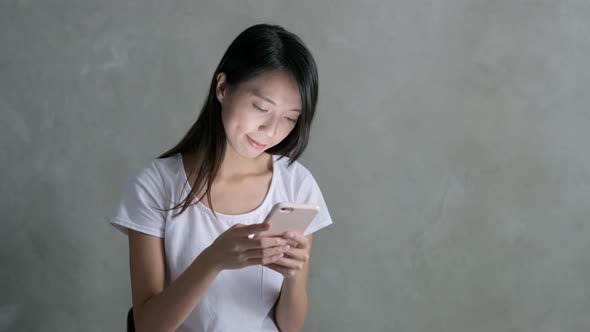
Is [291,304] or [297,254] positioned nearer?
[297,254]

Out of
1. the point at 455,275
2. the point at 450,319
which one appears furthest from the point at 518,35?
the point at 450,319

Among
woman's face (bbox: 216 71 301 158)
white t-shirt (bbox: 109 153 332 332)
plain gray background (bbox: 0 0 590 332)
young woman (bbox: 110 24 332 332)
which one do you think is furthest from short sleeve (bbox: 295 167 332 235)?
plain gray background (bbox: 0 0 590 332)

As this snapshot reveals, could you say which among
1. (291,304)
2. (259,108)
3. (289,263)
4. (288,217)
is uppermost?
(259,108)

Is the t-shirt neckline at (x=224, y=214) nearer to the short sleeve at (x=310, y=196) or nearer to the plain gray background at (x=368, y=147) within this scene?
the short sleeve at (x=310, y=196)

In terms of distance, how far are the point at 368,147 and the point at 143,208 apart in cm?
99

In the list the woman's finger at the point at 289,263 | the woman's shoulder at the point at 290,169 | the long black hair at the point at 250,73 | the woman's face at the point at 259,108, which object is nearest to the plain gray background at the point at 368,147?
the woman's shoulder at the point at 290,169

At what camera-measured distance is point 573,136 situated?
212 cm

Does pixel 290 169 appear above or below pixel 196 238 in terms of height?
above

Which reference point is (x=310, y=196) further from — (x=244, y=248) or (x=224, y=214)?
(x=244, y=248)

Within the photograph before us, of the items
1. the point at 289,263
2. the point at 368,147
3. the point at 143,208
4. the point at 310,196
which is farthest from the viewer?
the point at 368,147

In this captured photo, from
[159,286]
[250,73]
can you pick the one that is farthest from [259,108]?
[159,286]

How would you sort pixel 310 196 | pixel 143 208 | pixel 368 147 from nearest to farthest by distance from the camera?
1. pixel 143 208
2. pixel 310 196
3. pixel 368 147

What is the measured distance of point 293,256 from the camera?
1252 millimetres

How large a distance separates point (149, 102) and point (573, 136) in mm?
1405
